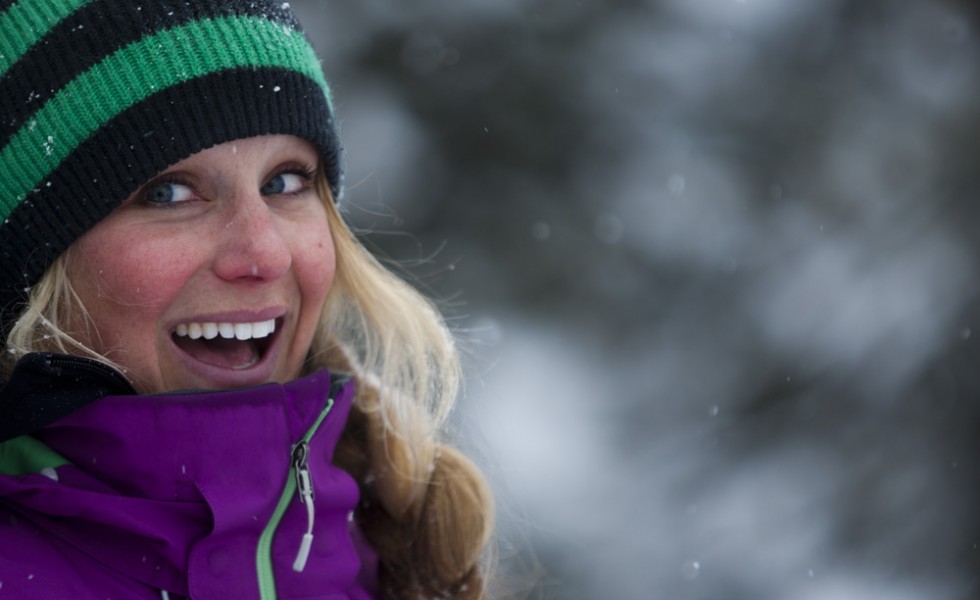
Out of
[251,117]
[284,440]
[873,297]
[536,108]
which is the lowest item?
[284,440]

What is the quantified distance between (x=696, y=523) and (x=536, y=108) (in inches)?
110

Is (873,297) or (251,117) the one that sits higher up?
(873,297)

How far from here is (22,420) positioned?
1.59 meters

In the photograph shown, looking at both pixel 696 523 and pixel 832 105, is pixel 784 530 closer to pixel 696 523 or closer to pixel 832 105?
pixel 696 523

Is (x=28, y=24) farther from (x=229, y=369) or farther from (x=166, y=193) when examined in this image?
(x=229, y=369)

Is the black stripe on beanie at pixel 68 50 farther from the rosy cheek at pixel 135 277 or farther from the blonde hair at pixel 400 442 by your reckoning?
the blonde hair at pixel 400 442

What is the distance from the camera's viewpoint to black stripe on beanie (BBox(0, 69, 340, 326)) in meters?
1.73

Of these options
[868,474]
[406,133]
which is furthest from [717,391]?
[406,133]

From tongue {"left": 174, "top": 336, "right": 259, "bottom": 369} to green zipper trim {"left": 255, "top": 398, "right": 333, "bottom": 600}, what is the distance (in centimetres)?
19

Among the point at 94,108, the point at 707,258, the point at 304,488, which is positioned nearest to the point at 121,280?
the point at 94,108

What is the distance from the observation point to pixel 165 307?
1738mm

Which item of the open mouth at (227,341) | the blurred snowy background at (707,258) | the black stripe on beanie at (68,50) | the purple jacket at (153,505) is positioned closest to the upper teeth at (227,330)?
the open mouth at (227,341)

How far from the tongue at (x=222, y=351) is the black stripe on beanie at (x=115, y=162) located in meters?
0.24

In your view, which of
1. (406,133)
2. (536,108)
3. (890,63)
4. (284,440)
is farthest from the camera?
(890,63)
